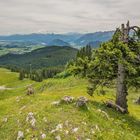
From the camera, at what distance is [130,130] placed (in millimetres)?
26781

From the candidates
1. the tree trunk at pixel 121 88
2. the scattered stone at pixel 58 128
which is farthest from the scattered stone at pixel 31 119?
the tree trunk at pixel 121 88

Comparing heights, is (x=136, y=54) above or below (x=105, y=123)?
above

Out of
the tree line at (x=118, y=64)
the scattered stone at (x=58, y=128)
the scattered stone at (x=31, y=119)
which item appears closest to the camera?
the scattered stone at (x=58, y=128)

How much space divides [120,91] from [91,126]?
10.9m

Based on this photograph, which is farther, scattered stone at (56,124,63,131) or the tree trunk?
the tree trunk

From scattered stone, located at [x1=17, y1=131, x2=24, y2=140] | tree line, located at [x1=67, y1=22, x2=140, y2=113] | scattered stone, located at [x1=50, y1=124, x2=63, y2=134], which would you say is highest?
tree line, located at [x1=67, y1=22, x2=140, y2=113]

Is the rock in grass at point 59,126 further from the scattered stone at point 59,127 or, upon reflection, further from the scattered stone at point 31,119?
the scattered stone at point 31,119

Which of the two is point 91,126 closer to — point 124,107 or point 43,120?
point 43,120

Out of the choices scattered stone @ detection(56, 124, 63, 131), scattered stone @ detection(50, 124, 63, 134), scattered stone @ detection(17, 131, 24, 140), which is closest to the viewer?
scattered stone @ detection(50, 124, 63, 134)

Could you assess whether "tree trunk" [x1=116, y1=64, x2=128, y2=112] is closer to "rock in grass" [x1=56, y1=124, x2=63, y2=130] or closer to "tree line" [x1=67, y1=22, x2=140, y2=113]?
"tree line" [x1=67, y1=22, x2=140, y2=113]

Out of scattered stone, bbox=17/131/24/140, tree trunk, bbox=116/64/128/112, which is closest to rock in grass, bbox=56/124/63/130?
scattered stone, bbox=17/131/24/140

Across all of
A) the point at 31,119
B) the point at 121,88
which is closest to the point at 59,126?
the point at 31,119

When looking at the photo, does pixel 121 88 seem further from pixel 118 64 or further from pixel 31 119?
pixel 31 119

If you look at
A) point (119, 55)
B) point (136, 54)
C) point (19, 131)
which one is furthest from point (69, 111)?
point (136, 54)
